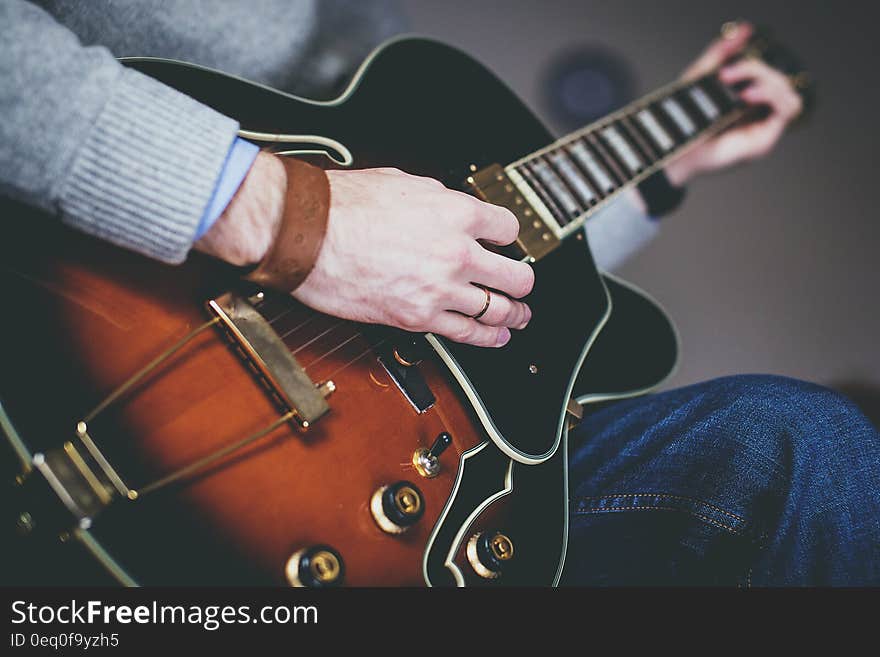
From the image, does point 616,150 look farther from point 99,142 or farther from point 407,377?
point 99,142

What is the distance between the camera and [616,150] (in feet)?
3.36

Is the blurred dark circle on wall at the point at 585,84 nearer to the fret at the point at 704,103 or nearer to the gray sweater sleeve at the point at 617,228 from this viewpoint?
the fret at the point at 704,103

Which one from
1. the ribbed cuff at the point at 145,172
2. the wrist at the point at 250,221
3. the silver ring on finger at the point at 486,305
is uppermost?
the ribbed cuff at the point at 145,172

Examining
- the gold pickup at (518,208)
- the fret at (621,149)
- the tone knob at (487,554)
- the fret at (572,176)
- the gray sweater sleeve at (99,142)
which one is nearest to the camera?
the gray sweater sleeve at (99,142)

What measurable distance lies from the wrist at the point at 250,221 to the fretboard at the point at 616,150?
386 mm

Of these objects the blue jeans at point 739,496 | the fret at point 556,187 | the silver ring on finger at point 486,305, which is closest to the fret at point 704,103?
the fret at point 556,187

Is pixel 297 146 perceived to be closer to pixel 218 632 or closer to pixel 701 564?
pixel 218 632

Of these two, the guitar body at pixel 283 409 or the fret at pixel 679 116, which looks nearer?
the guitar body at pixel 283 409

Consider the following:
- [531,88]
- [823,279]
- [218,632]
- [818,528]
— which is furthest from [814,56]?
[218,632]

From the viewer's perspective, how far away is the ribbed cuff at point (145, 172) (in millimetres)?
490

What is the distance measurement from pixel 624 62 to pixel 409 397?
169 cm

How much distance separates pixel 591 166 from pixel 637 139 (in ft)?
0.62

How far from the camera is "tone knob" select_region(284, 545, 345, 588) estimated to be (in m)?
0.52

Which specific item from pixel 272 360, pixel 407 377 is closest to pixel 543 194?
pixel 407 377
